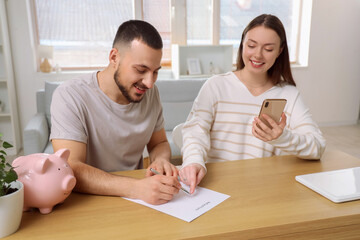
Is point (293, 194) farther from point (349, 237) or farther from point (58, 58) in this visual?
point (58, 58)

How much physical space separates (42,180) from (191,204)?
17.0 inches

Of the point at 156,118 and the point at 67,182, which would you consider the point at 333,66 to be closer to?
the point at 156,118

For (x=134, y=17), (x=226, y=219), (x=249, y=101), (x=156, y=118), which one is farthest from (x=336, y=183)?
(x=134, y=17)

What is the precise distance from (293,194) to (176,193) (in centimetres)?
38

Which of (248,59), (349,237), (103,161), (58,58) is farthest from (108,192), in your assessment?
(58,58)

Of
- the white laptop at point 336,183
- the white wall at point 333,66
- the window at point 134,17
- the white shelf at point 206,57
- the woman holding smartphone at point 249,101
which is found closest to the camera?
the white laptop at point 336,183

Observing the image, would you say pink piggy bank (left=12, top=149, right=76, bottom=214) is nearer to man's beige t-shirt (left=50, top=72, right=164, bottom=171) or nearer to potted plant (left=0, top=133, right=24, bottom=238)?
potted plant (left=0, top=133, right=24, bottom=238)

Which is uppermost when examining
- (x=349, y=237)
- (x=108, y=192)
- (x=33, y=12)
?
(x=33, y=12)

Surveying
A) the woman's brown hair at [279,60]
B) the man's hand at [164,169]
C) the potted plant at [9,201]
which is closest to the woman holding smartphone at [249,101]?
the woman's brown hair at [279,60]

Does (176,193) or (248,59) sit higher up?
(248,59)

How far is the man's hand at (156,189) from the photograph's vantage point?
959 mm

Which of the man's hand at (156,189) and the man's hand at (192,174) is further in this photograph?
the man's hand at (192,174)

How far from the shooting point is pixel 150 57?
120cm

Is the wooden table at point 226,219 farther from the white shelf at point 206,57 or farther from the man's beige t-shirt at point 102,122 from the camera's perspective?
the white shelf at point 206,57
